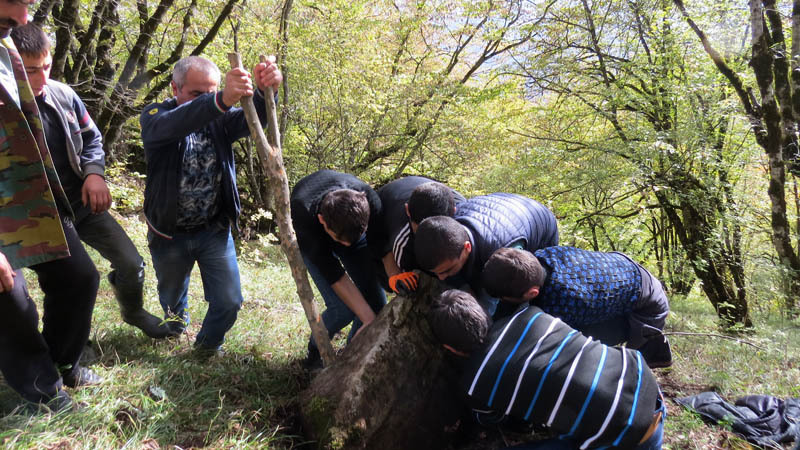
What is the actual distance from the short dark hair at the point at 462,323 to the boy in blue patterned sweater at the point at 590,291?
0.19 metres

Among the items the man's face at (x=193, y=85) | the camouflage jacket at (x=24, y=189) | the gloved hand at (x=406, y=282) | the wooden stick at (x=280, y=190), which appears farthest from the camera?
the man's face at (x=193, y=85)

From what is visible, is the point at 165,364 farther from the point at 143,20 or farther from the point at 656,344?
the point at 143,20

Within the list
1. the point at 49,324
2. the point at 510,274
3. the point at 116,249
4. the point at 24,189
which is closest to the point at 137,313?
the point at 116,249

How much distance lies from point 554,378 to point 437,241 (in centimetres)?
85

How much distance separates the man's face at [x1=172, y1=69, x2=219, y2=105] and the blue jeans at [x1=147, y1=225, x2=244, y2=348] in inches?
33.5

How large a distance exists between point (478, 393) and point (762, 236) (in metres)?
9.61

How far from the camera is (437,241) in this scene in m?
2.26

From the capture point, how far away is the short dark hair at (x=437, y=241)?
2256 millimetres

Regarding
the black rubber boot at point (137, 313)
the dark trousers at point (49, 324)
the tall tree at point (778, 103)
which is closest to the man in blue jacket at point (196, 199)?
the black rubber boot at point (137, 313)

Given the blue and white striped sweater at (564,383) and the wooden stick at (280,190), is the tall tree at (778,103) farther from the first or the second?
the wooden stick at (280,190)

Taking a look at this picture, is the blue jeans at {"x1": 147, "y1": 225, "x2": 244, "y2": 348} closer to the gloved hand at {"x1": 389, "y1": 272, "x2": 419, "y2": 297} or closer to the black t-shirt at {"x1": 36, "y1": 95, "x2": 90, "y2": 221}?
the black t-shirt at {"x1": 36, "y1": 95, "x2": 90, "y2": 221}

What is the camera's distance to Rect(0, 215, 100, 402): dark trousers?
6.53ft

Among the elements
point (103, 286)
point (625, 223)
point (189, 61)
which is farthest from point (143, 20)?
point (625, 223)

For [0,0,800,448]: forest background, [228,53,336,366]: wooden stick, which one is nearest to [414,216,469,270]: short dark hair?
[228,53,336,366]: wooden stick
